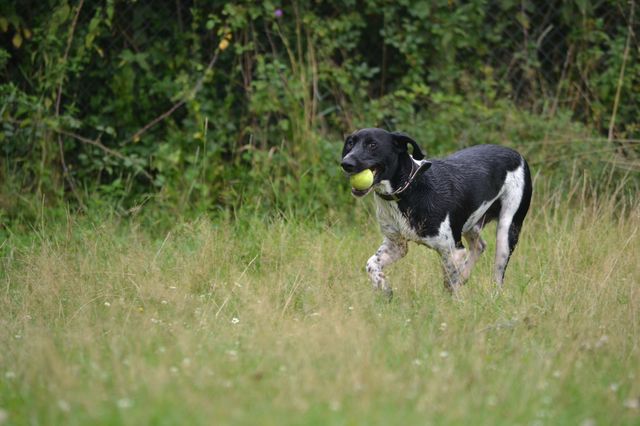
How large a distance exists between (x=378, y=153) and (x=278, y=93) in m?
3.08

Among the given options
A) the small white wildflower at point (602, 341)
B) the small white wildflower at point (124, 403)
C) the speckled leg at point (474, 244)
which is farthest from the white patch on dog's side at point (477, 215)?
the small white wildflower at point (124, 403)

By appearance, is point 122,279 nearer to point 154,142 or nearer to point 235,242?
point 235,242

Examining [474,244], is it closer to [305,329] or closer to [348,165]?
[348,165]

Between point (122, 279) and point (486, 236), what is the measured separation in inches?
114

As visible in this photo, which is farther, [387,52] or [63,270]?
[387,52]

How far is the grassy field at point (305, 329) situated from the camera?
11.3 ft

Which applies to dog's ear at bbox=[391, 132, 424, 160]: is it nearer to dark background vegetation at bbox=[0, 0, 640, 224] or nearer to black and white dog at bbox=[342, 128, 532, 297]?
black and white dog at bbox=[342, 128, 532, 297]

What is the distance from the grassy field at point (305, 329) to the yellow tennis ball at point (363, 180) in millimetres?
623

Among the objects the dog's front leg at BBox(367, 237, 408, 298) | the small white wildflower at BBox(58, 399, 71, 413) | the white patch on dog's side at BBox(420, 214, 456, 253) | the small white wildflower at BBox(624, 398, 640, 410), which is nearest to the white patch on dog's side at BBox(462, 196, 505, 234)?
the white patch on dog's side at BBox(420, 214, 456, 253)

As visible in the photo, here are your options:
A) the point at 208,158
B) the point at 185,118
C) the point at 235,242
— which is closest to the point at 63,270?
the point at 235,242

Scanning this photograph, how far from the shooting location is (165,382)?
138 inches

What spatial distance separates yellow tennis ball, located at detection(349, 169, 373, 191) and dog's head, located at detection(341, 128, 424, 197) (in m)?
0.02

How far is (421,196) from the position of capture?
5.44m

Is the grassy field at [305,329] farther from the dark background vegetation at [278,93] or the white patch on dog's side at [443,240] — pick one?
the dark background vegetation at [278,93]
